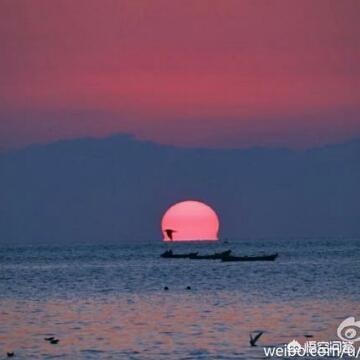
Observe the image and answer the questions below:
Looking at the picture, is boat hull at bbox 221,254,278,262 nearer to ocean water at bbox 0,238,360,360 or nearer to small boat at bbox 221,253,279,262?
small boat at bbox 221,253,279,262

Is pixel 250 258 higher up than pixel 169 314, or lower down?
higher up

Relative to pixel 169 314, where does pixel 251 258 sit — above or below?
above

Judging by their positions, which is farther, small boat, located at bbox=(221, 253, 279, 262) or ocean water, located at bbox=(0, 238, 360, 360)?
small boat, located at bbox=(221, 253, 279, 262)

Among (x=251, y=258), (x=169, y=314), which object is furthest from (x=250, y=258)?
(x=169, y=314)

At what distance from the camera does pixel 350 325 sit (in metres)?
51.9

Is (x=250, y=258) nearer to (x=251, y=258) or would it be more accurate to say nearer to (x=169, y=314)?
(x=251, y=258)

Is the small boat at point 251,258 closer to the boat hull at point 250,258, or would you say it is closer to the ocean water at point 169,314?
the boat hull at point 250,258

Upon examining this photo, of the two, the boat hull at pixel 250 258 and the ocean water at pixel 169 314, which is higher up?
the boat hull at pixel 250 258

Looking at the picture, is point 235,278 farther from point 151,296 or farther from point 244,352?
point 244,352

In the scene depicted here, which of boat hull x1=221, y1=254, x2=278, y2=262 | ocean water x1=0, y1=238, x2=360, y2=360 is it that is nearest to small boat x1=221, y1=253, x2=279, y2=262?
boat hull x1=221, y1=254, x2=278, y2=262

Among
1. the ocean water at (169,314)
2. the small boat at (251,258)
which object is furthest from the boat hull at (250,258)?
the ocean water at (169,314)

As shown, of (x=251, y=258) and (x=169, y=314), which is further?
(x=251, y=258)

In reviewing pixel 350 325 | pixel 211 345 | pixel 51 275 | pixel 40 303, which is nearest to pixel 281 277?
pixel 51 275

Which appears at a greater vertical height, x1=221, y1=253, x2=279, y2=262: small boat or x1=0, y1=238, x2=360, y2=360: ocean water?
x1=221, y1=253, x2=279, y2=262: small boat
